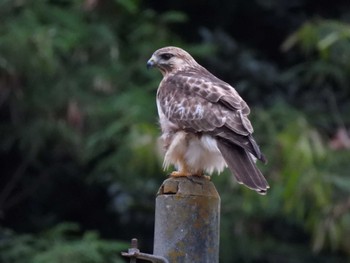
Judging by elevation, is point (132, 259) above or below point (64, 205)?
below

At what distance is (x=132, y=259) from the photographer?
3773mm

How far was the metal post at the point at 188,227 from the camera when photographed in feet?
13.0

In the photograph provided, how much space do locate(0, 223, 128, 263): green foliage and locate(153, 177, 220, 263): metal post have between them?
5.05m

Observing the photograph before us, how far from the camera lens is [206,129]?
209 inches

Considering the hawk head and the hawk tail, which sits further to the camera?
the hawk head

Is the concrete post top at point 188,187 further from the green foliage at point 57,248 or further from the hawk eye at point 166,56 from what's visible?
the green foliage at point 57,248

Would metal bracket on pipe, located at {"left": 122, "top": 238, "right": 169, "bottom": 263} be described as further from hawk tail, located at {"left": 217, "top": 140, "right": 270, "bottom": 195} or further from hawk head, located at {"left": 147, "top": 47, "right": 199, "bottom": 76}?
hawk head, located at {"left": 147, "top": 47, "right": 199, "bottom": 76}

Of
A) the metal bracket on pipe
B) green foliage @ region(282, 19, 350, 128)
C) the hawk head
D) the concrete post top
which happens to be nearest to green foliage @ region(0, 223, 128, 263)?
green foliage @ region(282, 19, 350, 128)

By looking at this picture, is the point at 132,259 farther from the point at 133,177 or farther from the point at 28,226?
the point at 28,226

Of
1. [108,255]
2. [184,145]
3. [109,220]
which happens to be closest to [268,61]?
[109,220]

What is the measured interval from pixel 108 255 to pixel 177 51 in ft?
11.0

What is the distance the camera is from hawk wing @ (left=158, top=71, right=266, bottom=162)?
5.20 metres

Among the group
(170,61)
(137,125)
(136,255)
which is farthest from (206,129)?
(137,125)

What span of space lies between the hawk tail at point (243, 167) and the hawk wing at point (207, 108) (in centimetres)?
3
